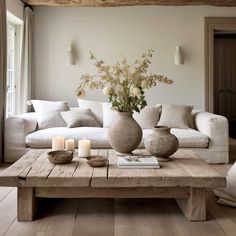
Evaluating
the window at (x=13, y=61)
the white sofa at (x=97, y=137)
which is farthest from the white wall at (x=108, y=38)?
the white sofa at (x=97, y=137)

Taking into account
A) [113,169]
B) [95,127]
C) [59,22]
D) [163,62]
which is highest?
[59,22]

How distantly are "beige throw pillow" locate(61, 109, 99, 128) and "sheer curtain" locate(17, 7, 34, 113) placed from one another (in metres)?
0.93

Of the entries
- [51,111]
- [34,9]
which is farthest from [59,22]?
[51,111]

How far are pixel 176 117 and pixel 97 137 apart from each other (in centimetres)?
122

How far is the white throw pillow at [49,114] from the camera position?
497 cm

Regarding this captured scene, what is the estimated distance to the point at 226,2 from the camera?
5684 mm

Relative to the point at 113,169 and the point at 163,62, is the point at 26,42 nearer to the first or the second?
the point at 163,62

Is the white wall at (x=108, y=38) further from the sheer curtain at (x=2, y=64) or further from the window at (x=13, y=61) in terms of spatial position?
the sheer curtain at (x=2, y=64)

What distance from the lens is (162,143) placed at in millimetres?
2908

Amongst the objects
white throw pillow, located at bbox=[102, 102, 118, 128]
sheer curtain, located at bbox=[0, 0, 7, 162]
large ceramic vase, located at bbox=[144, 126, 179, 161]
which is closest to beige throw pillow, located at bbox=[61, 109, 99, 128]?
white throw pillow, located at bbox=[102, 102, 118, 128]

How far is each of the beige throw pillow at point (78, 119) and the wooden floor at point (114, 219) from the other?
5.80 ft

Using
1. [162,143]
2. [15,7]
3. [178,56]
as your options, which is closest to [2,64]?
[15,7]

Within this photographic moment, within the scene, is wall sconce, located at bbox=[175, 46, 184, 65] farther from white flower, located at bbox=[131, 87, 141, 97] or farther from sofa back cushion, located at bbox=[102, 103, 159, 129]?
white flower, located at bbox=[131, 87, 141, 97]

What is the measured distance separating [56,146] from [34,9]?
11.7 feet
